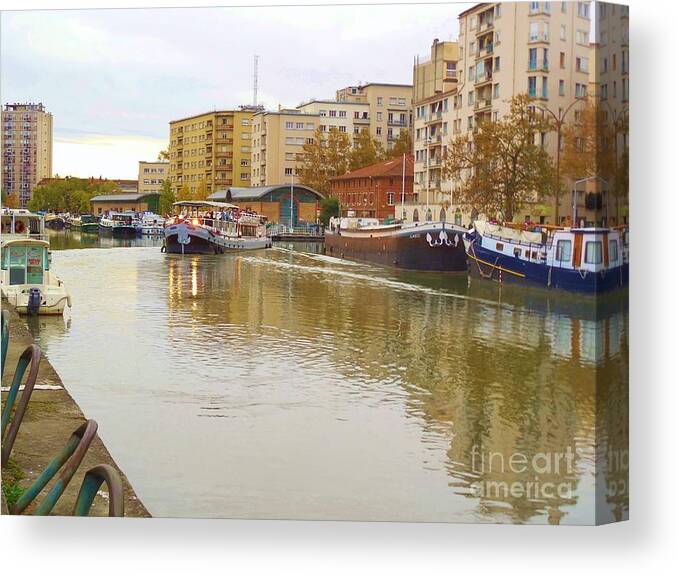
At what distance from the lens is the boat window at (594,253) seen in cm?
808

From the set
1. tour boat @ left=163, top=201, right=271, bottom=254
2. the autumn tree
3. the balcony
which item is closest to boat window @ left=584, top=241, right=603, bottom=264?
the balcony

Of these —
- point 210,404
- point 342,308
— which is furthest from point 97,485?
point 342,308

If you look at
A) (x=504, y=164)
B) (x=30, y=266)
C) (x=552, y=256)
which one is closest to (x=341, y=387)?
(x=552, y=256)

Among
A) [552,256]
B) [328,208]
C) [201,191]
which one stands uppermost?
[201,191]

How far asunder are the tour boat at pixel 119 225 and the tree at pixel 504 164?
126 inches

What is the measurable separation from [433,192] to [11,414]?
13.4ft

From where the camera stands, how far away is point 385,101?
9.37 meters

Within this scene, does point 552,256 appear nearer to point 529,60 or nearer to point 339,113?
point 529,60

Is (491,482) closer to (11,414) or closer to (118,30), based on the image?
(11,414)

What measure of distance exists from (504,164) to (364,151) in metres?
1.63

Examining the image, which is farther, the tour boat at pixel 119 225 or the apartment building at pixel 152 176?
the tour boat at pixel 119 225

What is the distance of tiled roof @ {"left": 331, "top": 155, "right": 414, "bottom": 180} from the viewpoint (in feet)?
32.1

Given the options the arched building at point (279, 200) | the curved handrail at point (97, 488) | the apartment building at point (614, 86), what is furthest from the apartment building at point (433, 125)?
the curved handrail at point (97, 488)

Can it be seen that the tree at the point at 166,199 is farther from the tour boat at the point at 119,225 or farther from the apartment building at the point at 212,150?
the tour boat at the point at 119,225
